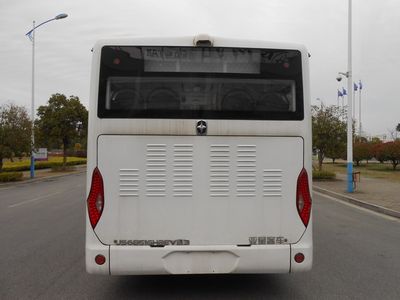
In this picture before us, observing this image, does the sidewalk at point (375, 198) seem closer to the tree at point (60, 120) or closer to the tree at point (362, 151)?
the tree at point (60, 120)

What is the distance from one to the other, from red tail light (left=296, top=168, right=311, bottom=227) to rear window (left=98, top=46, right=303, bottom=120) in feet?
2.17

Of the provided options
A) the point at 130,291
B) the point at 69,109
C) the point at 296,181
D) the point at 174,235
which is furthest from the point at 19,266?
the point at 69,109

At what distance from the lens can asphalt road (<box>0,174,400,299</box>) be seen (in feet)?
19.3

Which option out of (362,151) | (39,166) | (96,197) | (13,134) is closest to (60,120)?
(39,166)

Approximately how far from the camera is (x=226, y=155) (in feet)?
17.5

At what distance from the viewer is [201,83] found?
17.6 feet

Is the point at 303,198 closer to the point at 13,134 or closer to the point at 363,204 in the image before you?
the point at 363,204

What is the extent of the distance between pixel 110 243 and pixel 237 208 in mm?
1390

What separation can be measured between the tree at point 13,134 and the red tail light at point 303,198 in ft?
85.3

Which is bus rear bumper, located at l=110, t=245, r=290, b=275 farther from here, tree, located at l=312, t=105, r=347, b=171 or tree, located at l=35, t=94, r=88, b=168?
tree, located at l=35, t=94, r=88, b=168

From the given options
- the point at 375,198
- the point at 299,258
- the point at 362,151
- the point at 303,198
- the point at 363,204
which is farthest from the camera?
the point at 362,151

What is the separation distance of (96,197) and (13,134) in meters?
25.5

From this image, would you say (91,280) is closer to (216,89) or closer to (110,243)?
(110,243)

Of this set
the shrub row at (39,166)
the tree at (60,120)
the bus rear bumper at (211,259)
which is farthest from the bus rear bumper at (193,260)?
the tree at (60,120)
